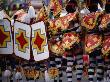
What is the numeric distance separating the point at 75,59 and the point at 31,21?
128 cm

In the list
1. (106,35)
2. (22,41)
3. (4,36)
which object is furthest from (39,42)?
(106,35)

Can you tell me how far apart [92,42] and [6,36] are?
192 centimetres

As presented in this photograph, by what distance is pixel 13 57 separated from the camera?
9.42 meters

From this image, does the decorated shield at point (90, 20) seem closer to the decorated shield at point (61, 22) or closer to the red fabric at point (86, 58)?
the decorated shield at point (61, 22)

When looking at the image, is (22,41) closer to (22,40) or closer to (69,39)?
(22,40)

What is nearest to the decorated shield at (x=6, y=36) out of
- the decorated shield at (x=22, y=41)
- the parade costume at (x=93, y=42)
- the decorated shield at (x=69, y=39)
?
→ the decorated shield at (x=22, y=41)

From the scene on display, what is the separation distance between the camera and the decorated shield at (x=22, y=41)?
9.21 m

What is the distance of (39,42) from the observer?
909cm

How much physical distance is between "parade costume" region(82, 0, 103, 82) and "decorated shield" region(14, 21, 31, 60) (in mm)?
1317

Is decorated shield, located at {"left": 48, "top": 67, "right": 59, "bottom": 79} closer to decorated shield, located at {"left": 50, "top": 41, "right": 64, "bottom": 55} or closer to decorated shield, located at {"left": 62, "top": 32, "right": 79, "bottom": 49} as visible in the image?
decorated shield, located at {"left": 50, "top": 41, "right": 64, "bottom": 55}

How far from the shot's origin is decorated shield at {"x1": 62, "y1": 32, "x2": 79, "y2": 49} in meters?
8.51

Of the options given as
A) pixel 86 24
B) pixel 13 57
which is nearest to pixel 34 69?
pixel 13 57

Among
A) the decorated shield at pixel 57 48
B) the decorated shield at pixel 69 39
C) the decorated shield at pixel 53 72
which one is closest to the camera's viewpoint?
the decorated shield at pixel 69 39

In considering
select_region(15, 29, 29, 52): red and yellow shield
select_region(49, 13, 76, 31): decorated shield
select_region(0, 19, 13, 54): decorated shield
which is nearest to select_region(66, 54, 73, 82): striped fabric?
select_region(49, 13, 76, 31): decorated shield
